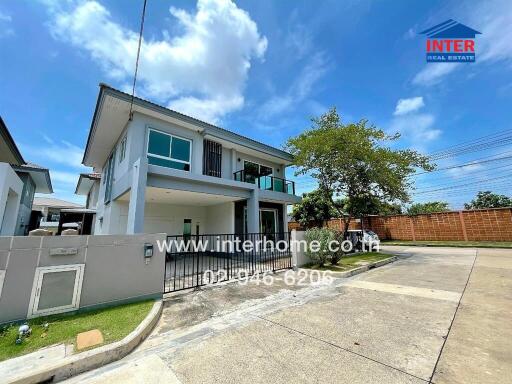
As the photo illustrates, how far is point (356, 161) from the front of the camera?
40.0 ft

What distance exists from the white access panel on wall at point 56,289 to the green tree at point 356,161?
11.1 meters

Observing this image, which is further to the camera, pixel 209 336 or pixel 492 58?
pixel 492 58

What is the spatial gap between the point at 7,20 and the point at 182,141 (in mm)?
6283

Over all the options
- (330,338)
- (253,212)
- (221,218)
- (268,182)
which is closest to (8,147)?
(221,218)

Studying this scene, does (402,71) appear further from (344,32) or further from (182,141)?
(182,141)

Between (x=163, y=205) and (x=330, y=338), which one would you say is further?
(x=163, y=205)

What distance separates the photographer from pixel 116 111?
939cm

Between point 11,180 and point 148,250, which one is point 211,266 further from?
point 11,180

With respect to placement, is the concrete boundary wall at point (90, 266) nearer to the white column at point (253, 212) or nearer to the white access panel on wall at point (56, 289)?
the white access panel on wall at point (56, 289)

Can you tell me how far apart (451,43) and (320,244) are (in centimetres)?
1104

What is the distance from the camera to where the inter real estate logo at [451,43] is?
9883 mm

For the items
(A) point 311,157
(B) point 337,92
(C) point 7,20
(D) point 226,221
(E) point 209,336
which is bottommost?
(E) point 209,336

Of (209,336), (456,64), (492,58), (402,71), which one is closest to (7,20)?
(209,336)

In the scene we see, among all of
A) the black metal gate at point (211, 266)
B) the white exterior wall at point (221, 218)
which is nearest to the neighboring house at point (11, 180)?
the black metal gate at point (211, 266)
